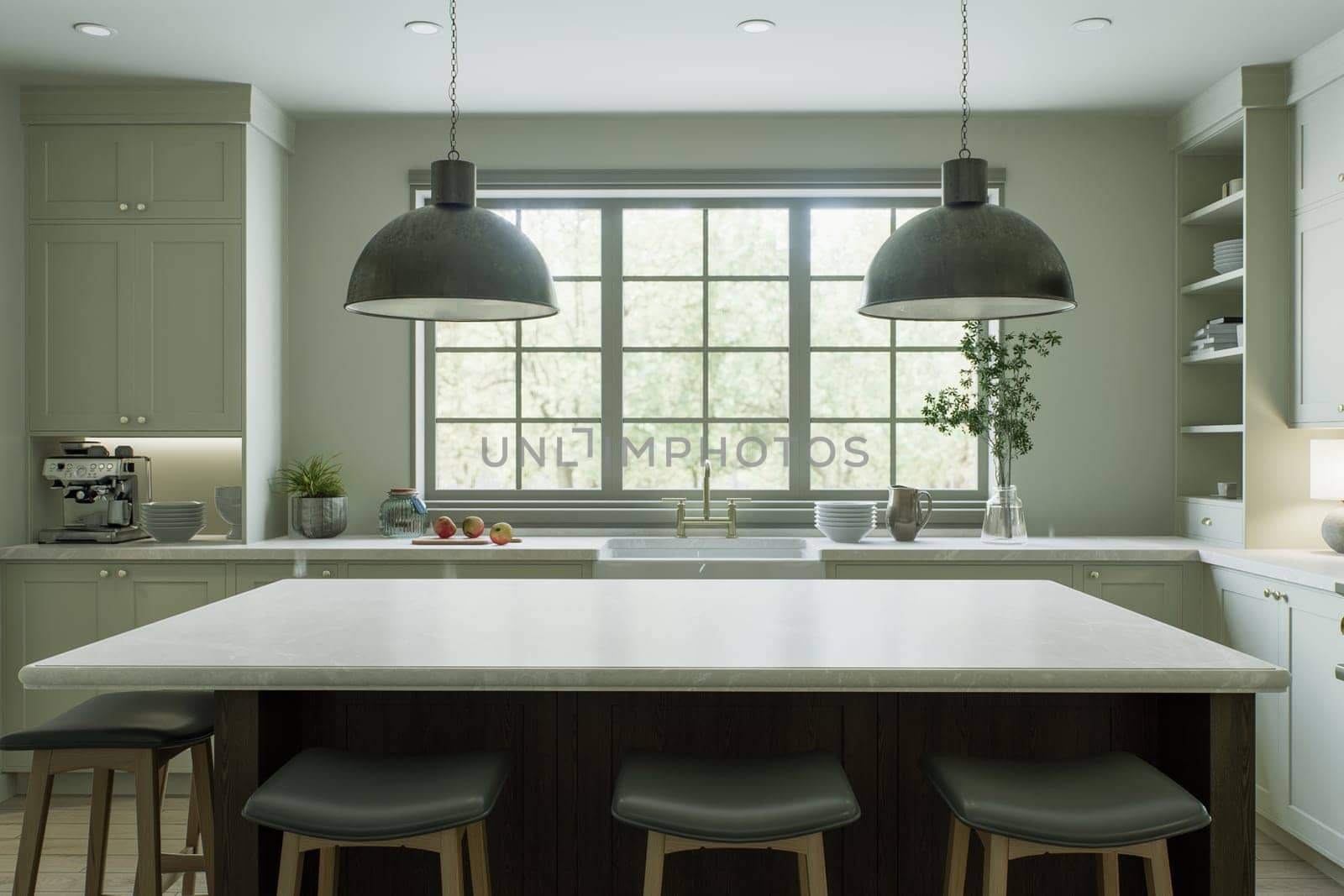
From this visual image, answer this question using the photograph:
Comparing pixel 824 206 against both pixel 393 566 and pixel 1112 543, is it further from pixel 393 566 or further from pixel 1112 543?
pixel 393 566

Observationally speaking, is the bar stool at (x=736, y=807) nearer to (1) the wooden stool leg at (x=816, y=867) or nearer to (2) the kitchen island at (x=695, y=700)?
(1) the wooden stool leg at (x=816, y=867)

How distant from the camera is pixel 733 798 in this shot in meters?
1.71

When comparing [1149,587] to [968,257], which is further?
[1149,587]

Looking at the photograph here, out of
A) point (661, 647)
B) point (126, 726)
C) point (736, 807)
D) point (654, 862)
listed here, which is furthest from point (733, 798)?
point (126, 726)

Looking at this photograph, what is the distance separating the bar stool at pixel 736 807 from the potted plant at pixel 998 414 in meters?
2.31

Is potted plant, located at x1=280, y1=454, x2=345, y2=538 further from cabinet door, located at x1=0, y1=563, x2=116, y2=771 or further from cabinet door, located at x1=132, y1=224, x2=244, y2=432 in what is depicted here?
cabinet door, located at x1=0, y1=563, x2=116, y2=771

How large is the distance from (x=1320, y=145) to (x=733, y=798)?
3322 millimetres

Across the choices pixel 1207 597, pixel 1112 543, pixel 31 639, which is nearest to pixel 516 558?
pixel 31 639

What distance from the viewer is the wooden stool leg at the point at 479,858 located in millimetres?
1866

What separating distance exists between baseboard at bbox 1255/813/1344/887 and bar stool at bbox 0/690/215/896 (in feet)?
10.1

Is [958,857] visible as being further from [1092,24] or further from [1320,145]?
[1320,145]

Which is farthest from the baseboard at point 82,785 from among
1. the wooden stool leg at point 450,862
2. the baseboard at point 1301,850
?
the baseboard at point 1301,850

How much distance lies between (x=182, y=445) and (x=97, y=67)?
1.55 meters

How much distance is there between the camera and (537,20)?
332 cm
